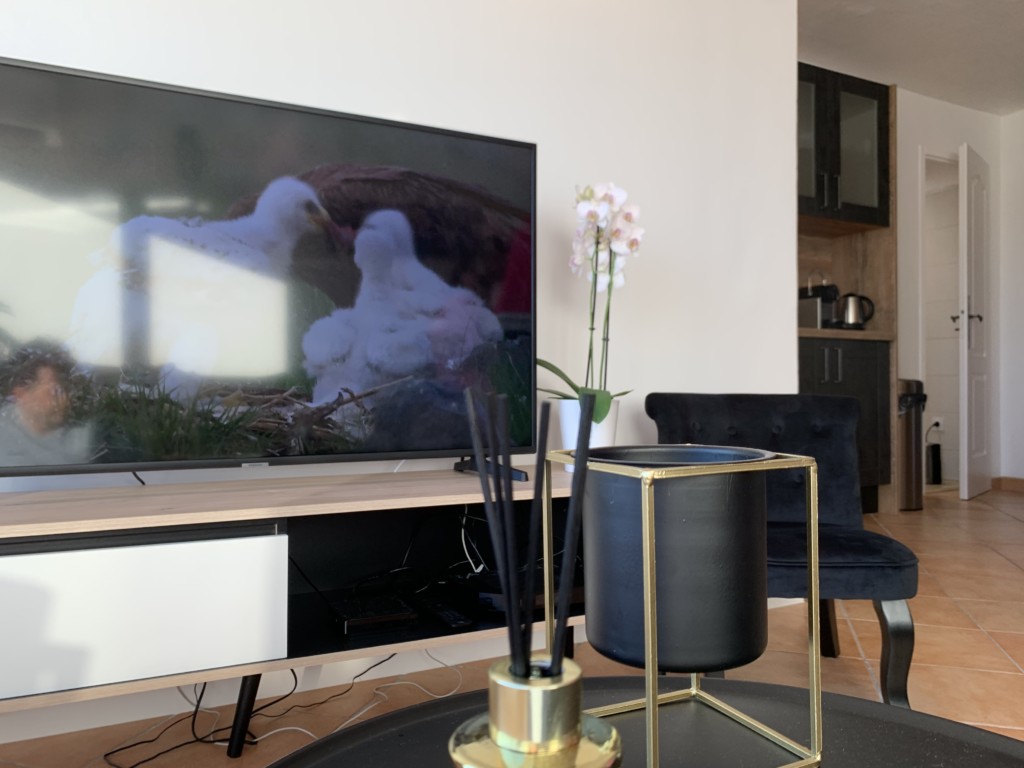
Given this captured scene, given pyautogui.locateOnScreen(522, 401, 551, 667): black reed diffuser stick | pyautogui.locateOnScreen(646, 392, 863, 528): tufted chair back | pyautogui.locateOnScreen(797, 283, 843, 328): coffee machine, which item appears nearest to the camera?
pyautogui.locateOnScreen(522, 401, 551, 667): black reed diffuser stick

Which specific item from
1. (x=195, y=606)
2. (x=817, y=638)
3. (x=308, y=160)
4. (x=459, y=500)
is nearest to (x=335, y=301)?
(x=308, y=160)

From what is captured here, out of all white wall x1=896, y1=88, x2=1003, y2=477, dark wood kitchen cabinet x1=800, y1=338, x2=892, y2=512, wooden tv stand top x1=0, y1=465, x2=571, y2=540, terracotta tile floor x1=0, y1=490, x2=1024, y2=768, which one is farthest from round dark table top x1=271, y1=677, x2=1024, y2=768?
white wall x1=896, y1=88, x2=1003, y2=477

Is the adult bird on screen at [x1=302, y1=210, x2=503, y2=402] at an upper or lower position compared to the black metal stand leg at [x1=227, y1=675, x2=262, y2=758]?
upper

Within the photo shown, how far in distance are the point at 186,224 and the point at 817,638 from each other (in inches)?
54.4

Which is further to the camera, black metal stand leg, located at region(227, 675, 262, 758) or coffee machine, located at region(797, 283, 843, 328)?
coffee machine, located at region(797, 283, 843, 328)

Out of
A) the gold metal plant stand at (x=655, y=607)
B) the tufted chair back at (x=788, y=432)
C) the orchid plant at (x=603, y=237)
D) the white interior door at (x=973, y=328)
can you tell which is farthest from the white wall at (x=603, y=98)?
the white interior door at (x=973, y=328)

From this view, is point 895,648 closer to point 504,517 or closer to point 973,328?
point 504,517

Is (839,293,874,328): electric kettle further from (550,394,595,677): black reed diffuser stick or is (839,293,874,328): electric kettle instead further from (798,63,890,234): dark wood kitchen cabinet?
(550,394,595,677): black reed diffuser stick

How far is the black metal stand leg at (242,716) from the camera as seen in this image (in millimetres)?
1480

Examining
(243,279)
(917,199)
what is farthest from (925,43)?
(243,279)

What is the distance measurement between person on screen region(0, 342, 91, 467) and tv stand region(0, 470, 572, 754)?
3.4 inches

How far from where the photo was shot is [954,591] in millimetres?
2633

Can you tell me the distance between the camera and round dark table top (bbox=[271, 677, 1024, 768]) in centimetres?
58

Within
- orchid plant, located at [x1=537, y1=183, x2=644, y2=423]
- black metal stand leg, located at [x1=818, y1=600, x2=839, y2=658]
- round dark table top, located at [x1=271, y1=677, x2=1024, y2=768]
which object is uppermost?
orchid plant, located at [x1=537, y1=183, x2=644, y2=423]
